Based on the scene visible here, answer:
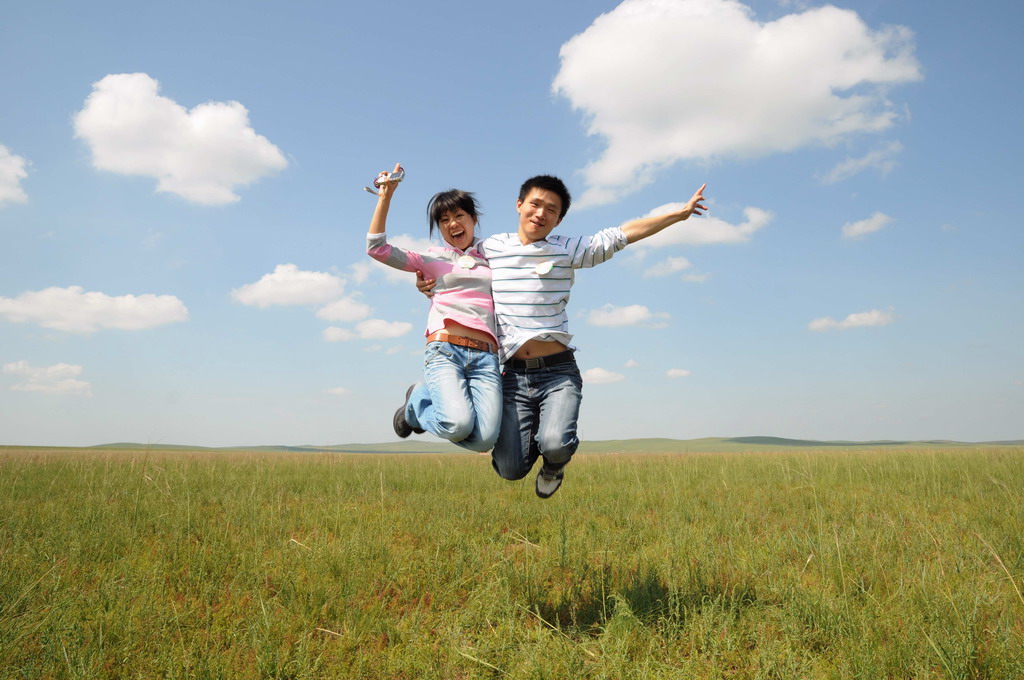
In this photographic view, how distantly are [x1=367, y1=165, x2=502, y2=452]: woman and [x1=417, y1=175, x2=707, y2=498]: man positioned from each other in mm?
135

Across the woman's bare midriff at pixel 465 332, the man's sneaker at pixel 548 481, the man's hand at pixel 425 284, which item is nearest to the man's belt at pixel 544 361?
the woman's bare midriff at pixel 465 332

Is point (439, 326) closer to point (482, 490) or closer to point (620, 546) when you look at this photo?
point (620, 546)

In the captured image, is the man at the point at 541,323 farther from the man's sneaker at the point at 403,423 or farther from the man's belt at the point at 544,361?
the man's sneaker at the point at 403,423

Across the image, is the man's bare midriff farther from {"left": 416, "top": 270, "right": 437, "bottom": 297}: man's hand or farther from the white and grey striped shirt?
{"left": 416, "top": 270, "right": 437, "bottom": 297}: man's hand

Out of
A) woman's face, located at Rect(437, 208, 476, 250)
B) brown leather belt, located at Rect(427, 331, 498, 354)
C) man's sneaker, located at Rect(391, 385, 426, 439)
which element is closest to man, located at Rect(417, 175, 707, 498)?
brown leather belt, located at Rect(427, 331, 498, 354)

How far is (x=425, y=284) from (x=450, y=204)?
72 cm

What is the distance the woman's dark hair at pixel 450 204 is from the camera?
17.1 feet

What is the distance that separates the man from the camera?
470cm

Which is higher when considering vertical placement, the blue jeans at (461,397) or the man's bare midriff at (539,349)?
the man's bare midriff at (539,349)

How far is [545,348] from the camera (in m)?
4.83

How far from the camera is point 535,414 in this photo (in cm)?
→ 483

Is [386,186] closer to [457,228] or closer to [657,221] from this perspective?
[457,228]

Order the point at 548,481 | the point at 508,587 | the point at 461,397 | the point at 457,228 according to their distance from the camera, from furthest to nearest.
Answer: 1. the point at 457,228
2. the point at 548,481
3. the point at 508,587
4. the point at 461,397

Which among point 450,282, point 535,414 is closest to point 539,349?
point 535,414
